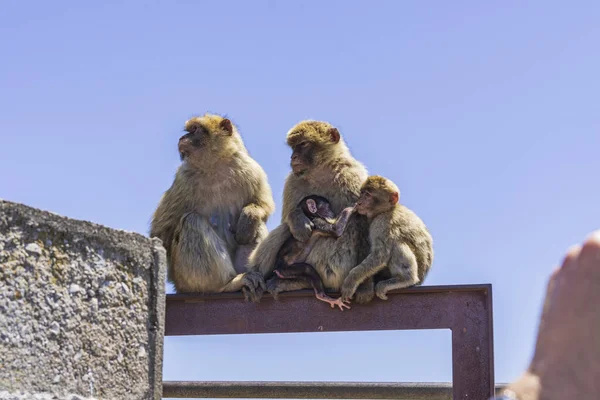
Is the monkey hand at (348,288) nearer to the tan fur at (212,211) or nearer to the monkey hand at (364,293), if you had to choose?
the monkey hand at (364,293)

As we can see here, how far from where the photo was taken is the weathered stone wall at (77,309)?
3.50 metres

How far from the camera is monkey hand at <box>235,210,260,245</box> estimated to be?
7.11 metres

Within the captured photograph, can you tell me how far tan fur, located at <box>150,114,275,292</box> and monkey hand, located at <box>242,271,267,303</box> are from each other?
17 centimetres

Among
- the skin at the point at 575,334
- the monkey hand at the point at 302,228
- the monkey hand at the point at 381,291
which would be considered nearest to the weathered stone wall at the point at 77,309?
the monkey hand at the point at 381,291

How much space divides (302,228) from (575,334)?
515 cm

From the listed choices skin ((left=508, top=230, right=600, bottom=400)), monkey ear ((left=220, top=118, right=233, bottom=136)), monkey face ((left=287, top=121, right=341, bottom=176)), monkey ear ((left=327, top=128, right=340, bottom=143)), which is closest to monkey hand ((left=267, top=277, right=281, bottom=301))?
monkey face ((left=287, top=121, right=341, bottom=176))

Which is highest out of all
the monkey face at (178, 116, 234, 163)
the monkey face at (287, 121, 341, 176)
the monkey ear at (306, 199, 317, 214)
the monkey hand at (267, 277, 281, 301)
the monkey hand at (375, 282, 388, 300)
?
the monkey face at (178, 116, 234, 163)

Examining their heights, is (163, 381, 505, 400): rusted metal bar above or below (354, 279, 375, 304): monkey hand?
below

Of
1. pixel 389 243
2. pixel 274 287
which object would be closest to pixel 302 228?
pixel 274 287

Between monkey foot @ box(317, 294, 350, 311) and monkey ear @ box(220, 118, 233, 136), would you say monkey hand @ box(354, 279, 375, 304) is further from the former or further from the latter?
monkey ear @ box(220, 118, 233, 136)

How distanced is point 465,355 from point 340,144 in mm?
2305

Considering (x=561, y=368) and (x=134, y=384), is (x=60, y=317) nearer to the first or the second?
(x=134, y=384)

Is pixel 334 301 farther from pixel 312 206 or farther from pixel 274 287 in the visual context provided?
pixel 312 206

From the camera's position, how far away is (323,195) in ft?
22.0
